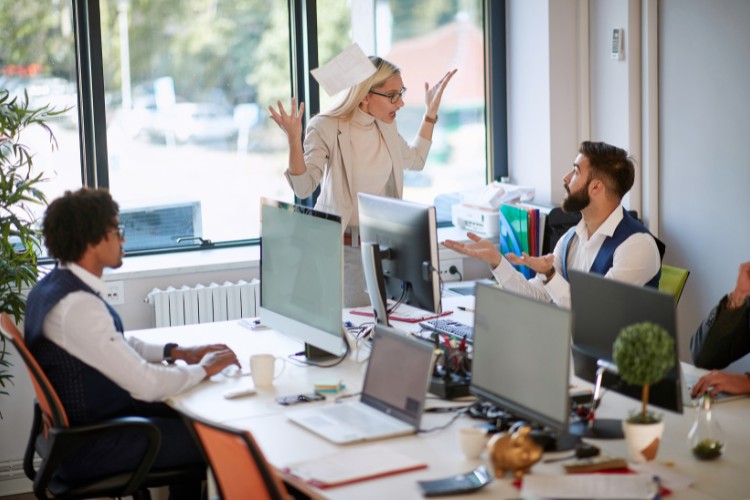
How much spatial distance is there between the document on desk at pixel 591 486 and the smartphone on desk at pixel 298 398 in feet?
2.63

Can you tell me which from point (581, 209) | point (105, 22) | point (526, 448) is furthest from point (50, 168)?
point (526, 448)

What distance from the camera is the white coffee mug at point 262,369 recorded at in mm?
3027

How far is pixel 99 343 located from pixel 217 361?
42 centimetres

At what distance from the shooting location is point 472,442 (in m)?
2.40

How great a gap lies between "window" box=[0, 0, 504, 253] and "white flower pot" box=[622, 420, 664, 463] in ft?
10.1

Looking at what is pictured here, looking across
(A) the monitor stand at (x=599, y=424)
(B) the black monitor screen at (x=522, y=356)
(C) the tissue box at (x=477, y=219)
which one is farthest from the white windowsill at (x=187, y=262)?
(A) the monitor stand at (x=599, y=424)

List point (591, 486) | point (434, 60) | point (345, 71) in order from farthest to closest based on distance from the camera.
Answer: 1. point (434, 60)
2. point (345, 71)
3. point (591, 486)

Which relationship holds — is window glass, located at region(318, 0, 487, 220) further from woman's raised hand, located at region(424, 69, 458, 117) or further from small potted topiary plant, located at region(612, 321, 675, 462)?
small potted topiary plant, located at region(612, 321, 675, 462)

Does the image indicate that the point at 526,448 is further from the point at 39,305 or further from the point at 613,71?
the point at 613,71

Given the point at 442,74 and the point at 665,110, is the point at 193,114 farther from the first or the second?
the point at 665,110

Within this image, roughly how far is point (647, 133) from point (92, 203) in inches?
112

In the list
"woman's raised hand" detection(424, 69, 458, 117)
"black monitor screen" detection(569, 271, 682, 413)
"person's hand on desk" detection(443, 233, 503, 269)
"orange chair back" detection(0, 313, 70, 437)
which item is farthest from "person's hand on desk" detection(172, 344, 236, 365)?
"woman's raised hand" detection(424, 69, 458, 117)

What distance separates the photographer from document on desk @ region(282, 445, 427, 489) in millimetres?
2301

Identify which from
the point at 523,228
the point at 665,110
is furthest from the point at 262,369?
the point at 665,110
